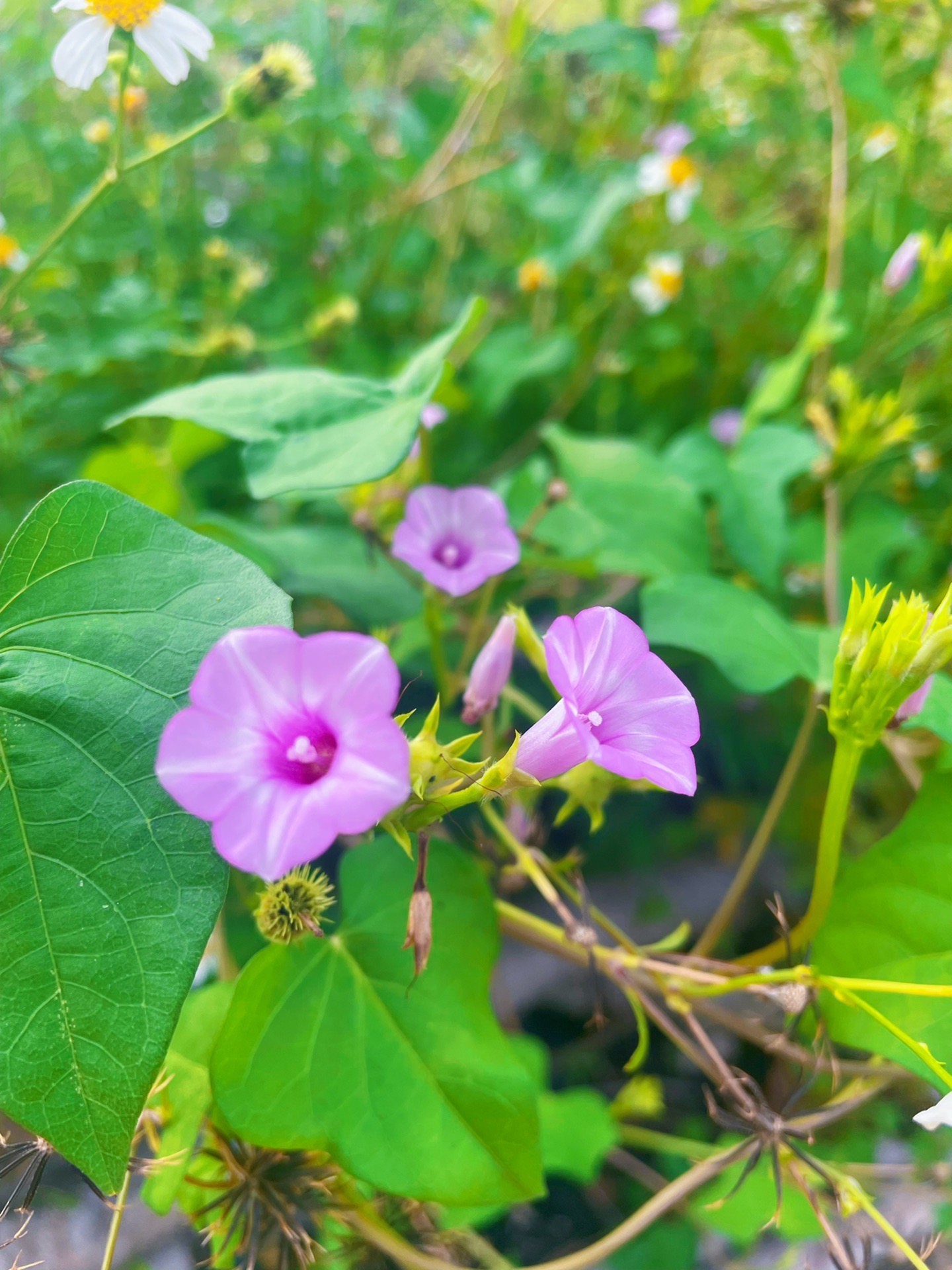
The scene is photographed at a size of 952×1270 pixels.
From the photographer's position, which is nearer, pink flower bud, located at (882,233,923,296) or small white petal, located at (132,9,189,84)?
small white petal, located at (132,9,189,84)

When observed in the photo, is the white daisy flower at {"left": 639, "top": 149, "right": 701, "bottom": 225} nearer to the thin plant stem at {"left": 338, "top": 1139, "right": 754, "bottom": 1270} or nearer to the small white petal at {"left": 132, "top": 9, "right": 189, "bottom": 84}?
the small white petal at {"left": 132, "top": 9, "right": 189, "bottom": 84}

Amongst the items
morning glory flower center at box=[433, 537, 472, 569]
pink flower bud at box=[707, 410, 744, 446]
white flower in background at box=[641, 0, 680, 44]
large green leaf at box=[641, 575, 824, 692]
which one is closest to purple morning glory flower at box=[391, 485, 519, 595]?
morning glory flower center at box=[433, 537, 472, 569]

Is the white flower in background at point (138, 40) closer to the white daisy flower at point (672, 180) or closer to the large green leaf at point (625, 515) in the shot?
the large green leaf at point (625, 515)

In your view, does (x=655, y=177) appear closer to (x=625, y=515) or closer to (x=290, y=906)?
(x=625, y=515)

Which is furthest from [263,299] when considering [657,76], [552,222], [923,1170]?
[923,1170]

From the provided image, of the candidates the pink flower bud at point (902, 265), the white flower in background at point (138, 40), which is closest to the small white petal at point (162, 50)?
the white flower in background at point (138, 40)

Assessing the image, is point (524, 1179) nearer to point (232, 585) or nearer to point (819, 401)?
point (232, 585)

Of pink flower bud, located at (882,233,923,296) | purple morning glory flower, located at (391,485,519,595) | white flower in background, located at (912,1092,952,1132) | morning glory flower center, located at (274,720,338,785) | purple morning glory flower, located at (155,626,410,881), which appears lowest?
pink flower bud, located at (882,233,923,296)
